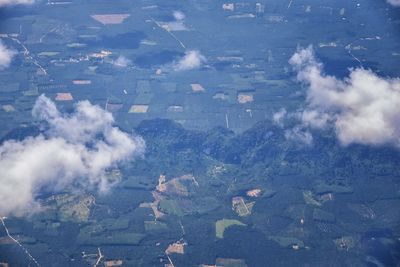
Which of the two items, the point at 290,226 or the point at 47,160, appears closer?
the point at 290,226

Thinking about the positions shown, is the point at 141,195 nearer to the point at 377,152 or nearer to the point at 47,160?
the point at 47,160

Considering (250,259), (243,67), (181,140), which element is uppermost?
(243,67)

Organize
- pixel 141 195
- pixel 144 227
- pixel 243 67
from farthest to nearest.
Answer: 1. pixel 243 67
2. pixel 141 195
3. pixel 144 227

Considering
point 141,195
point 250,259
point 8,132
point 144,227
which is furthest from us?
point 8,132

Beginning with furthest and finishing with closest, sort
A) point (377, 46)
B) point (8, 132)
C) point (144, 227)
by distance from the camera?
point (377, 46) → point (8, 132) → point (144, 227)

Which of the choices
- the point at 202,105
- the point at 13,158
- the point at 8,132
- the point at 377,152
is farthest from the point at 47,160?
the point at 377,152

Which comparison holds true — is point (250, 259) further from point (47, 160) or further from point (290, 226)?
point (47, 160)

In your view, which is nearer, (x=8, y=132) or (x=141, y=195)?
(x=141, y=195)

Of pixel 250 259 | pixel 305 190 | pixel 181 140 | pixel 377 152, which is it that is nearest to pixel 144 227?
pixel 250 259

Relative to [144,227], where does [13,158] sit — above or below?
above

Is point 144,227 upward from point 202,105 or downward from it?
downward
